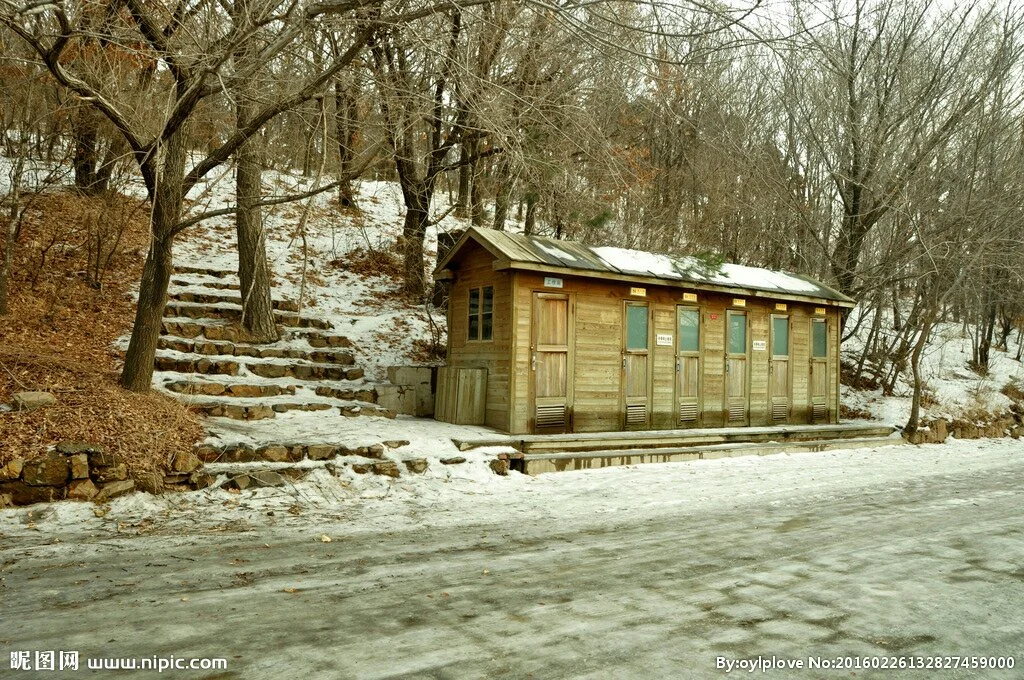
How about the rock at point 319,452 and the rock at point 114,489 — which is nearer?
the rock at point 114,489

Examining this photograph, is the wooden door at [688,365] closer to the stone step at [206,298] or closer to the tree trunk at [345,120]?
the tree trunk at [345,120]

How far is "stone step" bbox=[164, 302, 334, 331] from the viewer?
521 inches

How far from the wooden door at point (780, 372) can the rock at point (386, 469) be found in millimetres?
8697

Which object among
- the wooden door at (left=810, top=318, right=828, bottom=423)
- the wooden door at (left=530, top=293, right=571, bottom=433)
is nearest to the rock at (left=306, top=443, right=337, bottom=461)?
the wooden door at (left=530, top=293, right=571, bottom=433)

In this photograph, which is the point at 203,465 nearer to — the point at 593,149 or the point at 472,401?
the point at 472,401

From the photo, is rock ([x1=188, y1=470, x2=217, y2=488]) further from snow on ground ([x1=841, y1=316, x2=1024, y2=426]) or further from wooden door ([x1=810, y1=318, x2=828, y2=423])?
snow on ground ([x1=841, y1=316, x2=1024, y2=426])

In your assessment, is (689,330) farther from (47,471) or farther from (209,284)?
(47,471)

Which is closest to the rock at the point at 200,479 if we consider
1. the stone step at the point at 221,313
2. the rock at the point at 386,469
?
the rock at the point at 386,469

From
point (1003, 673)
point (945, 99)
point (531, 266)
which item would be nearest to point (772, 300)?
point (531, 266)

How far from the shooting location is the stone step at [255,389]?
10.4 meters

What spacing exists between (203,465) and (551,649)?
17.8 feet

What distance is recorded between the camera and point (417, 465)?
8844mm

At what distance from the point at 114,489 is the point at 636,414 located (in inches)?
316

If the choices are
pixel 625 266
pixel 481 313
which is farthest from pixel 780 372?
pixel 481 313
